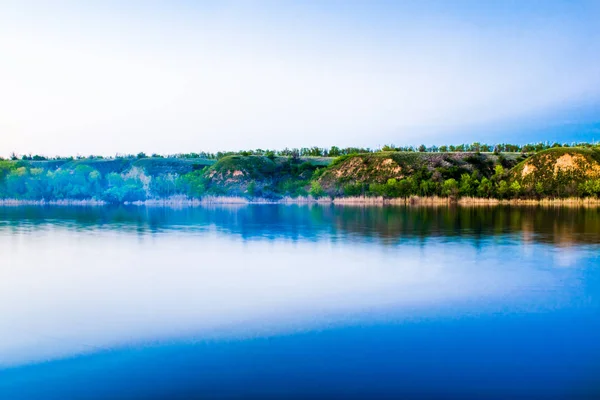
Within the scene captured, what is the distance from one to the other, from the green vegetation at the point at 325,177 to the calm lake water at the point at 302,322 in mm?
55931

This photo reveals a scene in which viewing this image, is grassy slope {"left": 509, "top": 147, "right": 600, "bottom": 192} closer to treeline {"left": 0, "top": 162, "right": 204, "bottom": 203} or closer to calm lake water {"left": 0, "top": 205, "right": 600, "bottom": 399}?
treeline {"left": 0, "top": 162, "right": 204, "bottom": 203}

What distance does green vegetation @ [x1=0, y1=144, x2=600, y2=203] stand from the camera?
77.1 m

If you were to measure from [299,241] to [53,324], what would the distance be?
15.4 m

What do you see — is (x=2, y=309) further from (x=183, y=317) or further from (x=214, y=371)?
(x=214, y=371)

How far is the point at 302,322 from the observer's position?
10.9 m

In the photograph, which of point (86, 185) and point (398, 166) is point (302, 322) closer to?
point (398, 166)

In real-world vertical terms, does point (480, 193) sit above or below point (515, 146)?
below

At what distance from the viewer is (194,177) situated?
→ 98250mm

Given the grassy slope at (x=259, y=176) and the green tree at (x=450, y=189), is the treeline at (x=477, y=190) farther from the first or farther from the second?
the grassy slope at (x=259, y=176)

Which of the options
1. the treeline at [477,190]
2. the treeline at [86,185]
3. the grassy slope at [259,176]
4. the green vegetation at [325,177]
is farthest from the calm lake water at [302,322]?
the grassy slope at [259,176]

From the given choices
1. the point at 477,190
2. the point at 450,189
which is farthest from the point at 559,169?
the point at 450,189

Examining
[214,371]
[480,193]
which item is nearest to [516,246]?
[214,371]

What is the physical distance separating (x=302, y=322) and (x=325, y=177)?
87154mm

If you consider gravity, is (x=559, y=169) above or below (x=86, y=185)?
above
